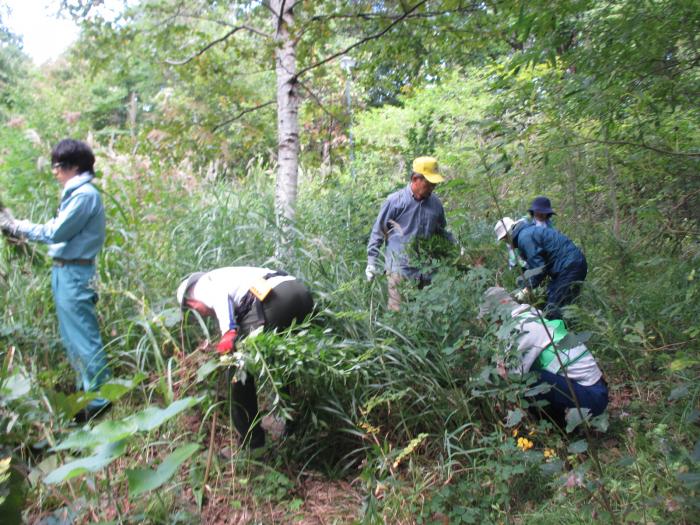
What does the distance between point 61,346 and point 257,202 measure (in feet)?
8.00

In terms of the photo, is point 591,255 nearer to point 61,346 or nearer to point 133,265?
point 133,265

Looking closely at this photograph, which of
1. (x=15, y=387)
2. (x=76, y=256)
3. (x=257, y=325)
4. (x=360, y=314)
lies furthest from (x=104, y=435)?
(x=76, y=256)

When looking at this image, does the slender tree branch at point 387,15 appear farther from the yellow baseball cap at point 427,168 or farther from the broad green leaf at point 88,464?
the broad green leaf at point 88,464

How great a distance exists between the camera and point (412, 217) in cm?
491

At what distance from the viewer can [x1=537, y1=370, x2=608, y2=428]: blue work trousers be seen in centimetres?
365

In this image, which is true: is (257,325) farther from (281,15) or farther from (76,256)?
(281,15)

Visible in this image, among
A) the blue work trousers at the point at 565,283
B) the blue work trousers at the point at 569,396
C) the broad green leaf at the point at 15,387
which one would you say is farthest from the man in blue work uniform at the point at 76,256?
the blue work trousers at the point at 565,283

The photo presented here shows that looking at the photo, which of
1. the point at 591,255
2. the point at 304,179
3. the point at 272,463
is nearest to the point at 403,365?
the point at 272,463

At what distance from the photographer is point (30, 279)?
13.9 ft

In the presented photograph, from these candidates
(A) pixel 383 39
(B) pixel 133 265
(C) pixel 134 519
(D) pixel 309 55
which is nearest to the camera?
(C) pixel 134 519

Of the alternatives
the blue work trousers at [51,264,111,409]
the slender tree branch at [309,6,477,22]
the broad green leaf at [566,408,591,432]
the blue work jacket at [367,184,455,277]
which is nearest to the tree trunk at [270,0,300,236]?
the slender tree branch at [309,6,477,22]

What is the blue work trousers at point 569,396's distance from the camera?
3652 mm

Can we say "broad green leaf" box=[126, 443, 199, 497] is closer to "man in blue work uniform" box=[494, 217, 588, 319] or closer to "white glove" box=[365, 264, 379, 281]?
"white glove" box=[365, 264, 379, 281]

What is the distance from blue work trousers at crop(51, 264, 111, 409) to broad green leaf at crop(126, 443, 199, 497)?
1820mm
